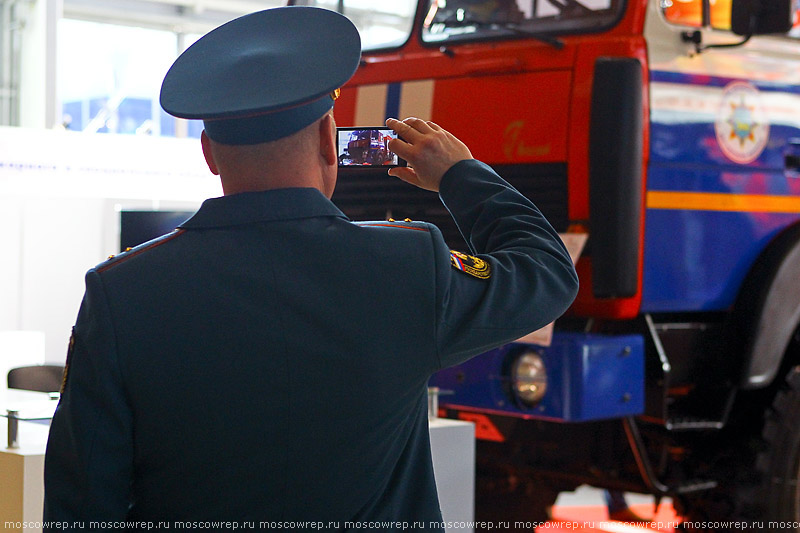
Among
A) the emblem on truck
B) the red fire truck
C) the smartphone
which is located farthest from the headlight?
Answer: the smartphone

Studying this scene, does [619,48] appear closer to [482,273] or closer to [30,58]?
[482,273]

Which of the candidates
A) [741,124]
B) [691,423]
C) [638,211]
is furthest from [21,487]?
[741,124]

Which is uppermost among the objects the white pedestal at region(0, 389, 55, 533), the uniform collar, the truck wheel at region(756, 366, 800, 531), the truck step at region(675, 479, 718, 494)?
the uniform collar

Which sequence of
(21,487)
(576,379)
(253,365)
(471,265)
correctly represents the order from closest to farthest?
(253,365) < (471,265) < (21,487) < (576,379)

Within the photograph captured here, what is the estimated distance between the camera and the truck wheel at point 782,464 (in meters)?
3.42

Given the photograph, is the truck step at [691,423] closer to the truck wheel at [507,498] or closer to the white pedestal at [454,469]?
the truck wheel at [507,498]

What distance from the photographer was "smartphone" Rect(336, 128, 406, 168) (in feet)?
4.91

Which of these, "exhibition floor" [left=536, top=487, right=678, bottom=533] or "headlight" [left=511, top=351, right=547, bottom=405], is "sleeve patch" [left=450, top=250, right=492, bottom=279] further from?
"exhibition floor" [left=536, top=487, right=678, bottom=533]

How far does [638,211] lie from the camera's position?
322 cm

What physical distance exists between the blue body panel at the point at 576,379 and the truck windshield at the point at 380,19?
1290 millimetres

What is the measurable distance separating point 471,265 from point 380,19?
2.80 metres

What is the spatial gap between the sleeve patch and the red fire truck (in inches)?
74.3

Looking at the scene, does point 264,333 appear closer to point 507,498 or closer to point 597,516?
point 507,498

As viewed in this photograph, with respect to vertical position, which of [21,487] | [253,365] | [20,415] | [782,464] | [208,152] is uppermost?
[208,152]
